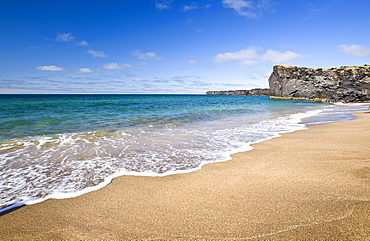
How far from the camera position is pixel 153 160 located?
5.09m

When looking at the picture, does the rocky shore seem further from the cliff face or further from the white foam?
the white foam

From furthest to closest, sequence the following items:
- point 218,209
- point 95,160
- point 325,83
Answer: point 325,83, point 95,160, point 218,209

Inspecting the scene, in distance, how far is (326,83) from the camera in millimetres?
51375

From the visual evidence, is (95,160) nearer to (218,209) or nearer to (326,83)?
(218,209)

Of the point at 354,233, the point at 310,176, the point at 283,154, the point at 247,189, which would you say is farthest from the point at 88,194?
the point at 283,154

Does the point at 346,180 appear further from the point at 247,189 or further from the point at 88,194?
the point at 88,194

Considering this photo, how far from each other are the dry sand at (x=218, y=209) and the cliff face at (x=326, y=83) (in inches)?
2248

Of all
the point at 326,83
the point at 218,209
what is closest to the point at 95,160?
the point at 218,209

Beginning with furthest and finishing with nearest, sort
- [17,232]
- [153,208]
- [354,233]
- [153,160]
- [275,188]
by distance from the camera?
1. [153,160]
2. [275,188]
3. [153,208]
4. [17,232]
5. [354,233]

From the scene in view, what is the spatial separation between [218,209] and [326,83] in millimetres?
62193

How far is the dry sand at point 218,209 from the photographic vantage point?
2.14 meters

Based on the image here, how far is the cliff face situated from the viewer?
47.0 m

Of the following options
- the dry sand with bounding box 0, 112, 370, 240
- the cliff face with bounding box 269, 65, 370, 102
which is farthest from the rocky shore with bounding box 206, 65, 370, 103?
the dry sand with bounding box 0, 112, 370, 240

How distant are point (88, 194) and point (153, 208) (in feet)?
4.30
